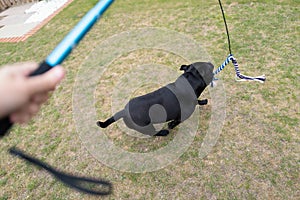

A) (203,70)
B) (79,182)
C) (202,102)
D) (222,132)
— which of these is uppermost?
(203,70)

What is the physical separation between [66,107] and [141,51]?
2.07 m

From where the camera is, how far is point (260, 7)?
6.38 meters

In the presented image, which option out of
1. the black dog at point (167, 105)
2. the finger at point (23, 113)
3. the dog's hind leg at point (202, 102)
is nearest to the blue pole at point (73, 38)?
the finger at point (23, 113)

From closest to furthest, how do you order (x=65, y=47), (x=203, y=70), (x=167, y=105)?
(x=65, y=47) < (x=167, y=105) < (x=203, y=70)

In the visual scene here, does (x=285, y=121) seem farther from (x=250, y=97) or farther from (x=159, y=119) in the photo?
(x=159, y=119)

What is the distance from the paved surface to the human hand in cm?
730

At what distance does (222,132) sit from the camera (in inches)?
153

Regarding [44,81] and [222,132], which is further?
[222,132]

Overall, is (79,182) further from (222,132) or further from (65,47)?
(65,47)

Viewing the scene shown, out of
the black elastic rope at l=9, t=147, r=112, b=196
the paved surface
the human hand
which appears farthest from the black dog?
the paved surface

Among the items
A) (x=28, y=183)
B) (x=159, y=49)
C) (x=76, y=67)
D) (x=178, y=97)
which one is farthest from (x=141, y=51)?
(x=28, y=183)

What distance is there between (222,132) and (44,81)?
126 inches

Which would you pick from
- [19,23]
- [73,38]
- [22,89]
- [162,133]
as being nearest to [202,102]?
[162,133]

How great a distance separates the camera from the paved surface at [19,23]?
7863 millimetres
